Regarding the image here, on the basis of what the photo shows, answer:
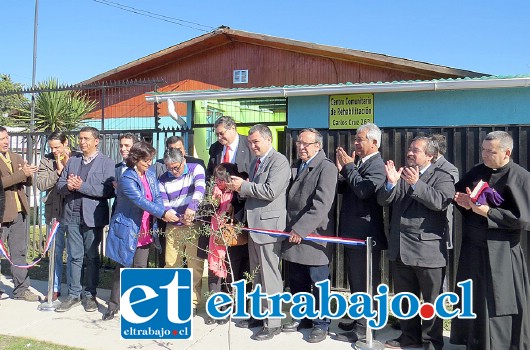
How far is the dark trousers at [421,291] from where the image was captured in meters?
4.18

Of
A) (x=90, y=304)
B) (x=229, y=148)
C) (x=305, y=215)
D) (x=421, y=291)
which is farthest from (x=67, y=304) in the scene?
(x=421, y=291)

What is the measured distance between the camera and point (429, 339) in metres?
4.22

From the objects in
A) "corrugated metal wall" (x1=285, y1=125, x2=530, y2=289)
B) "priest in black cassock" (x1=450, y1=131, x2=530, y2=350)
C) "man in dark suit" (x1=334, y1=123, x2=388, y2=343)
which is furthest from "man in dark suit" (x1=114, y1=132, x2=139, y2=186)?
"priest in black cassock" (x1=450, y1=131, x2=530, y2=350)

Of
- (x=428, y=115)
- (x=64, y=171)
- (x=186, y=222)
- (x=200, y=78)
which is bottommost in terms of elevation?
(x=186, y=222)

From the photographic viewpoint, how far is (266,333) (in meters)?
4.63

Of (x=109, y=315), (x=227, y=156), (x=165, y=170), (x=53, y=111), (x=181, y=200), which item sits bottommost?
(x=109, y=315)

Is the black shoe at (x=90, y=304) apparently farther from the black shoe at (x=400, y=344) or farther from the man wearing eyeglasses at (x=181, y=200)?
the black shoe at (x=400, y=344)

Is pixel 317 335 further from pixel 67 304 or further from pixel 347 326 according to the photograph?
pixel 67 304

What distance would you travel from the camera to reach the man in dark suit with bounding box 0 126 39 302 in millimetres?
5770

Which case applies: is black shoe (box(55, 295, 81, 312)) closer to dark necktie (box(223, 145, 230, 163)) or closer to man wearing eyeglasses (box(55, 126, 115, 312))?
man wearing eyeglasses (box(55, 126, 115, 312))

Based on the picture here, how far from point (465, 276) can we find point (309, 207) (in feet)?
4.73

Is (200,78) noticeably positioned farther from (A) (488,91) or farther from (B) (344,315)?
(B) (344,315)

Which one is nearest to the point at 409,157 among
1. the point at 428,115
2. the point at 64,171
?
the point at 428,115

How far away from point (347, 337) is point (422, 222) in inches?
52.0
